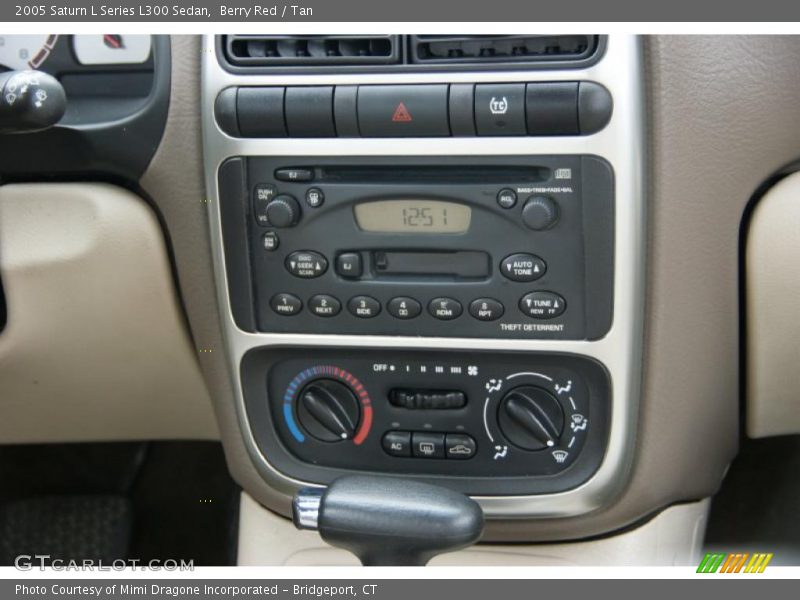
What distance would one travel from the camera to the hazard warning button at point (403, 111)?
832 mm

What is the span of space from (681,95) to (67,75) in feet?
1.97

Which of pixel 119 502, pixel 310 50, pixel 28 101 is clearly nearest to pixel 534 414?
pixel 310 50

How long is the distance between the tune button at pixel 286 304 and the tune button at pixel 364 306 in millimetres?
53

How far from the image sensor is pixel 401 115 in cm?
84

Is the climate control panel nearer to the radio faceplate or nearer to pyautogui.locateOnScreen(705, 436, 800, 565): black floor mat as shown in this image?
the radio faceplate

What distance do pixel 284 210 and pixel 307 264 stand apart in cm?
6

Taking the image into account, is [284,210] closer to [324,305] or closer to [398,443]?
[324,305]

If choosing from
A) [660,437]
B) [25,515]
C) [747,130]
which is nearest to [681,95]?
[747,130]

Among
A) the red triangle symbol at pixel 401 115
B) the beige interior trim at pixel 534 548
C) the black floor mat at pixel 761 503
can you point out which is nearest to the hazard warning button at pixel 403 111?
the red triangle symbol at pixel 401 115

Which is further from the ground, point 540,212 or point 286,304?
point 540,212

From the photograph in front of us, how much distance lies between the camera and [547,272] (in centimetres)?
87
